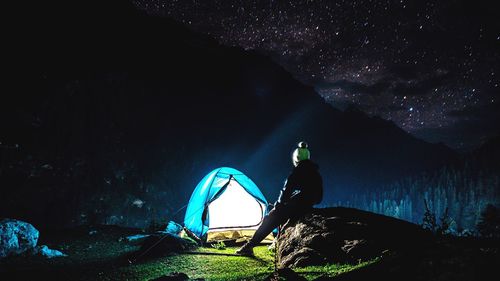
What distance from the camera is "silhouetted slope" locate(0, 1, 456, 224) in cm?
1309

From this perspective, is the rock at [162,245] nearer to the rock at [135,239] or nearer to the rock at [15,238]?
the rock at [135,239]

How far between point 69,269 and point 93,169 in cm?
1076

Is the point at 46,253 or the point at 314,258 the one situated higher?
the point at 314,258

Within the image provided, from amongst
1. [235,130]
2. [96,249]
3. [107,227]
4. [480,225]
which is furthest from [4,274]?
[235,130]

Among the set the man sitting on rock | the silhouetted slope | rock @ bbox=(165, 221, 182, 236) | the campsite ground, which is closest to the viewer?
the campsite ground

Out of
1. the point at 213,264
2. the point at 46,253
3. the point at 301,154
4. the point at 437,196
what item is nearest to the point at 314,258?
the point at 213,264

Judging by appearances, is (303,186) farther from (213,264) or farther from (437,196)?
(437,196)

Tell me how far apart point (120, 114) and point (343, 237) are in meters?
18.2

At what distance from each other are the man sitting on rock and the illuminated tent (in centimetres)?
215

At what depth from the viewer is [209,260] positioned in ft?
20.9

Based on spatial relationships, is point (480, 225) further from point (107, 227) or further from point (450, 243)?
point (107, 227)

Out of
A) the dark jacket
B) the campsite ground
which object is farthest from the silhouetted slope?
the dark jacket

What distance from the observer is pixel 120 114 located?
1903cm

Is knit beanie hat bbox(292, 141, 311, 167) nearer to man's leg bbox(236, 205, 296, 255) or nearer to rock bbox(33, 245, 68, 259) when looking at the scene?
man's leg bbox(236, 205, 296, 255)
